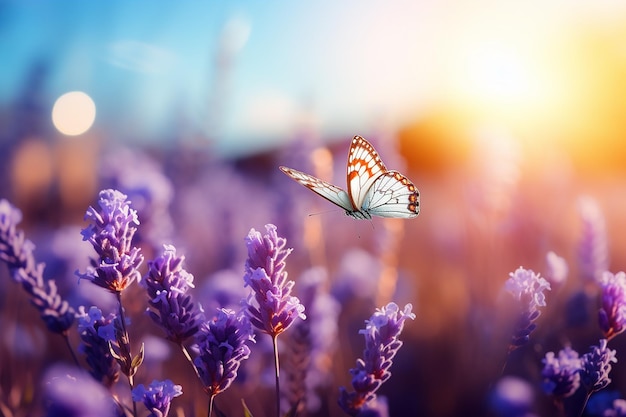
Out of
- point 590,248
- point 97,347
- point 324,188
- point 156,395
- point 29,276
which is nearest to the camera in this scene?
point 156,395

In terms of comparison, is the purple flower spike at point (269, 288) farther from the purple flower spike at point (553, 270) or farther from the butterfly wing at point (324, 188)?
the purple flower spike at point (553, 270)

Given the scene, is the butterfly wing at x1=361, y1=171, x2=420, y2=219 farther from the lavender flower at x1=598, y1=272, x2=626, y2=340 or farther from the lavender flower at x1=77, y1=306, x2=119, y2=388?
the lavender flower at x1=77, y1=306, x2=119, y2=388

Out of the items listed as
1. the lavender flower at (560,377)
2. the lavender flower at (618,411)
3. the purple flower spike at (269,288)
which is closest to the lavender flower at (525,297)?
the lavender flower at (560,377)

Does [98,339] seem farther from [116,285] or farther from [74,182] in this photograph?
[74,182]

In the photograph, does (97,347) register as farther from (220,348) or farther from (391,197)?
(391,197)

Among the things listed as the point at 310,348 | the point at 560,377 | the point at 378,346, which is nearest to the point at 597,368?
the point at 560,377

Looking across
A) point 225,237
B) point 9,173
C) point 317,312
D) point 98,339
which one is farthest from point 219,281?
point 9,173
